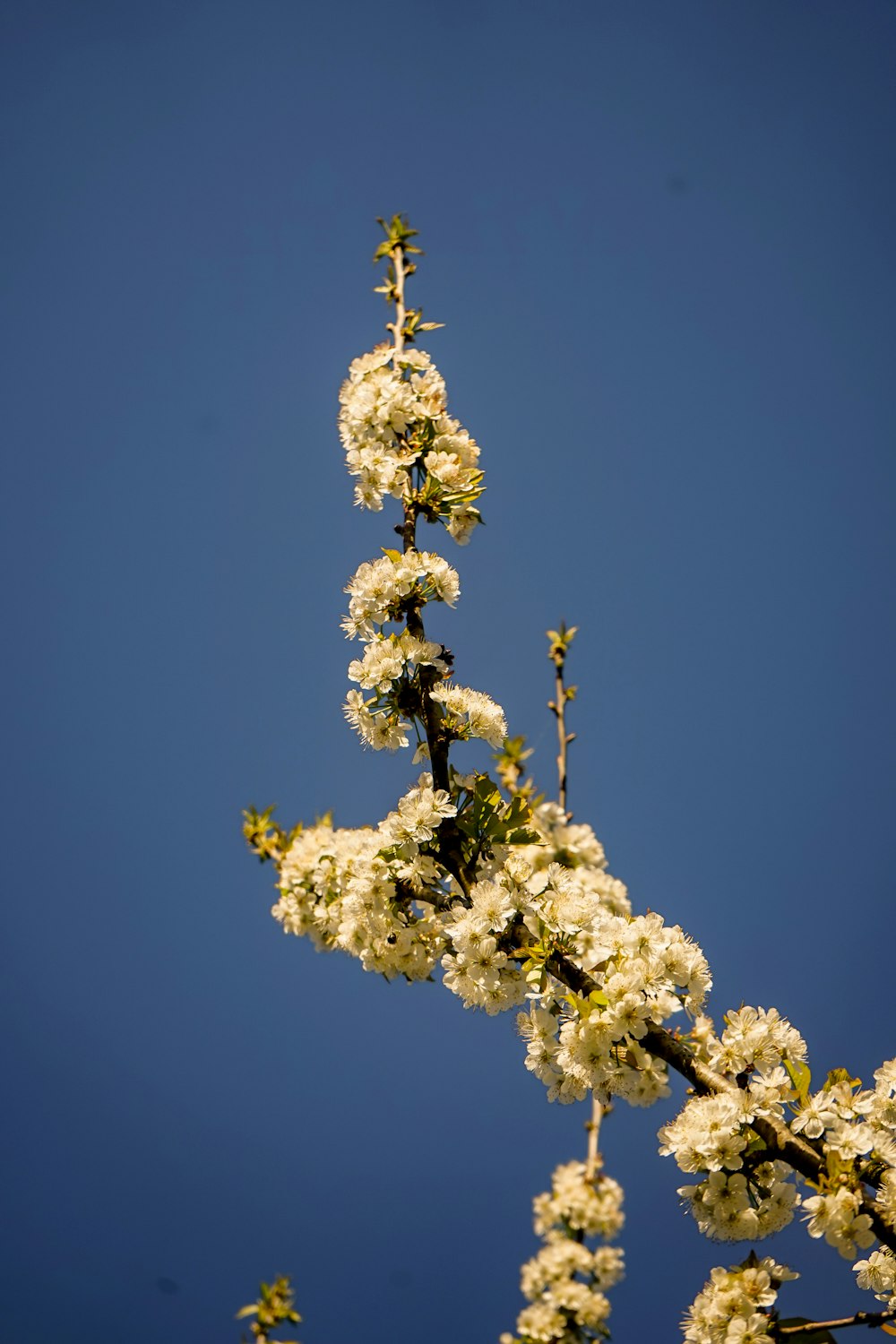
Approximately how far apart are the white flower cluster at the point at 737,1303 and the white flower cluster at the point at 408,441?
3.03 m

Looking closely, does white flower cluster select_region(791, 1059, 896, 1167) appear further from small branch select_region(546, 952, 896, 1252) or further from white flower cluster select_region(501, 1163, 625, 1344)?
white flower cluster select_region(501, 1163, 625, 1344)

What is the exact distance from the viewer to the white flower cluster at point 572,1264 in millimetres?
5820

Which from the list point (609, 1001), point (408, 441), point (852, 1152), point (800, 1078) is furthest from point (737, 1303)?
point (408, 441)

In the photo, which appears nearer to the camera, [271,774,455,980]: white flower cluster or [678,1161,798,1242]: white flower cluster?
[678,1161,798,1242]: white flower cluster

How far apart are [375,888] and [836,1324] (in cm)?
214

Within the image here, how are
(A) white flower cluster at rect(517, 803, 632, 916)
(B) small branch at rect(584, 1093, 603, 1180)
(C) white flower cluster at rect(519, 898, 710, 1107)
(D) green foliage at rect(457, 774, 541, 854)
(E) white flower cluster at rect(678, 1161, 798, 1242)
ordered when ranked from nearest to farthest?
1. (A) white flower cluster at rect(517, 803, 632, 916)
2. (E) white flower cluster at rect(678, 1161, 798, 1242)
3. (C) white flower cluster at rect(519, 898, 710, 1107)
4. (D) green foliage at rect(457, 774, 541, 854)
5. (B) small branch at rect(584, 1093, 603, 1180)

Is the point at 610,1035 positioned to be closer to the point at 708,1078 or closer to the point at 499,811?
the point at 708,1078

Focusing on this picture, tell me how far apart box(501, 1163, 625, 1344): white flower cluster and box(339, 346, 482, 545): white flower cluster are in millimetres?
5405

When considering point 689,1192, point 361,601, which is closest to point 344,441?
point 361,601

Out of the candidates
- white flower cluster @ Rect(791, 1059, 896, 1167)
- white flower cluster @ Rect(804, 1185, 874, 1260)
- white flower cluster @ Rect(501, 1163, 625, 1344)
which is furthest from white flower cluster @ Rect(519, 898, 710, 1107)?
white flower cluster @ Rect(501, 1163, 625, 1344)

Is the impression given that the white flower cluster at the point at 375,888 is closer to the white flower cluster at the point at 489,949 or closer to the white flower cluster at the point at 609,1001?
the white flower cluster at the point at 489,949

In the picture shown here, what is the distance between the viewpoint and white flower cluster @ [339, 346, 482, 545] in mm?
3805

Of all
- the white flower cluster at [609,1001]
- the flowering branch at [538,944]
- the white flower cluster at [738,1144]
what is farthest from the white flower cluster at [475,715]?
the white flower cluster at [738,1144]

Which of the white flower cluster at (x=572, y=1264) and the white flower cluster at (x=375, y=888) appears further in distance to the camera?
the white flower cluster at (x=572, y=1264)
